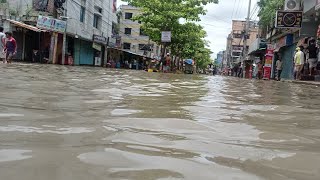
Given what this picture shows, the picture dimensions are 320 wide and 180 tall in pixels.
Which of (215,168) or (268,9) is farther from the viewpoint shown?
(268,9)

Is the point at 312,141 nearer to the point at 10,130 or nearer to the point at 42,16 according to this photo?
the point at 10,130

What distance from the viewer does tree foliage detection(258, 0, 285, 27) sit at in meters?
24.5

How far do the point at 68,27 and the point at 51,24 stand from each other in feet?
9.19

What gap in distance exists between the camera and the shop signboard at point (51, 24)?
22578 mm

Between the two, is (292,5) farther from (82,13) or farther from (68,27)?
(82,13)

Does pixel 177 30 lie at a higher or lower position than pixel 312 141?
higher

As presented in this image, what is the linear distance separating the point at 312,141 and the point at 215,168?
1.10m

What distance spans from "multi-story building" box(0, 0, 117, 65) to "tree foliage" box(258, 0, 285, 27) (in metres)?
12.7

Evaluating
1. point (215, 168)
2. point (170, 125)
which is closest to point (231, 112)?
point (170, 125)

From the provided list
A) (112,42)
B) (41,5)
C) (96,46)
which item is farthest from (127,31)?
(41,5)

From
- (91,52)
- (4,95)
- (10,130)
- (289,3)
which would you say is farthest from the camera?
(91,52)

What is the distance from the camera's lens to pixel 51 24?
2327 centimetres

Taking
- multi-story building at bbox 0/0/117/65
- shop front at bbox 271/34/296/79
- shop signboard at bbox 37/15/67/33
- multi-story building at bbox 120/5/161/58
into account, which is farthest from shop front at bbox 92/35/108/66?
multi-story building at bbox 120/5/161/58

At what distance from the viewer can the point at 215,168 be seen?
184cm
